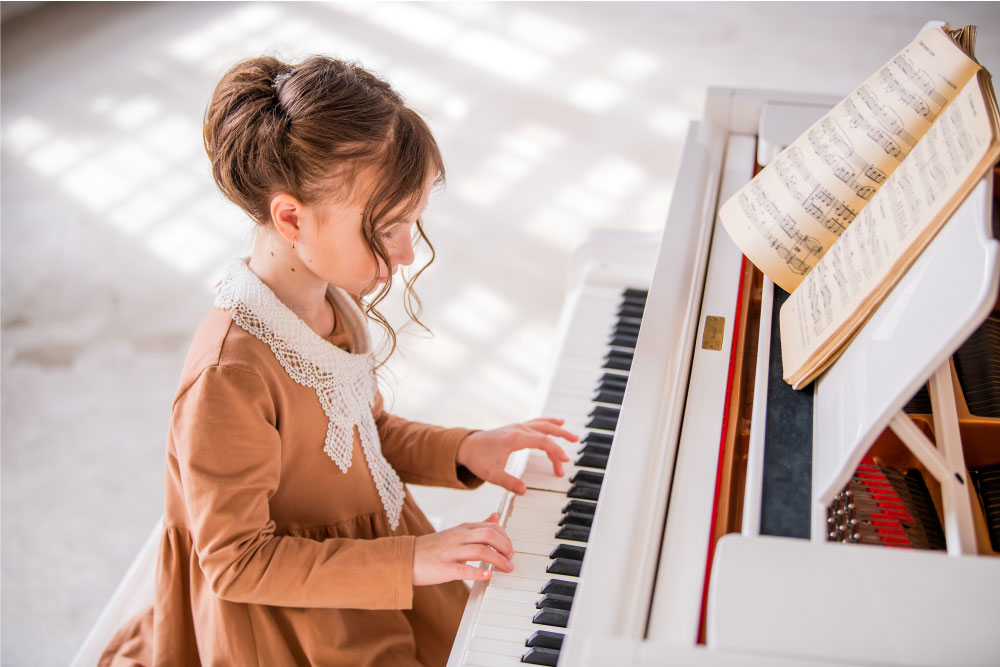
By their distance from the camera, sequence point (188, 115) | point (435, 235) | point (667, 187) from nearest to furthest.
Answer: point (435, 235) < point (667, 187) < point (188, 115)

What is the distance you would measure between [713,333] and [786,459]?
296 millimetres

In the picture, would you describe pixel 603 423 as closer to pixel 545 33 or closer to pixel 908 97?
pixel 908 97

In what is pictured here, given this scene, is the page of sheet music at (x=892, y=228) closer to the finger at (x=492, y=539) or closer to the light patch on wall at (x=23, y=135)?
the finger at (x=492, y=539)

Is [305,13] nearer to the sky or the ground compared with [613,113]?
nearer to the sky

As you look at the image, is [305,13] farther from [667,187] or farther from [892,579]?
[892,579]

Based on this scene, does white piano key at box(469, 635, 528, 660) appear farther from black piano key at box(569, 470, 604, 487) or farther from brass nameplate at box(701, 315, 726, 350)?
brass nameplate at box(701, 315, 726, 350)

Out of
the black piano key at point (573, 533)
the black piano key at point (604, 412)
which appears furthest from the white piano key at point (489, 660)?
the black piano key at point (604, 412)

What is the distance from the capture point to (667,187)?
3.73 m

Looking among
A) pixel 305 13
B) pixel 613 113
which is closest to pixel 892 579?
pixel 613 113

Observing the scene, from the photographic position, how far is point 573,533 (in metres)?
1.36

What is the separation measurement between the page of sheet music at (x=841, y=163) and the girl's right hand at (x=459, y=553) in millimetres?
572

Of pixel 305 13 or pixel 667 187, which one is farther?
pixel 305 13

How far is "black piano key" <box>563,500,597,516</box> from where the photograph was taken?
1.42 meters

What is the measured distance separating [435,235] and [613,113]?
134cm
